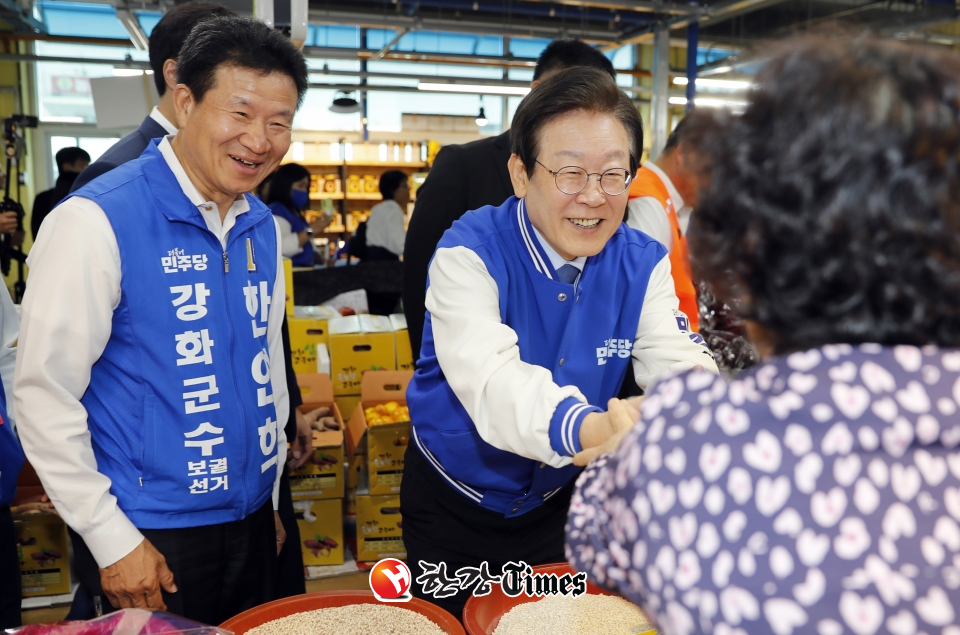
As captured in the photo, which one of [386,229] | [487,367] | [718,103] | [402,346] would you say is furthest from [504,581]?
[386,229]

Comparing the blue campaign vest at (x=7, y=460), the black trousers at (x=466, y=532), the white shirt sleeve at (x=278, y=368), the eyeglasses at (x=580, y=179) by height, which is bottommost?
the black trousers at (x=466, y=532)

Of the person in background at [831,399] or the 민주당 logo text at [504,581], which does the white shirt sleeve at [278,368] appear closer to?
the 민주당 logo text at [504,581]

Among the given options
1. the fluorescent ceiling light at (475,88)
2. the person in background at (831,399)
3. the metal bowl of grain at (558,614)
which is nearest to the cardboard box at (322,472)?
the metal bowl of grain at (558,614)

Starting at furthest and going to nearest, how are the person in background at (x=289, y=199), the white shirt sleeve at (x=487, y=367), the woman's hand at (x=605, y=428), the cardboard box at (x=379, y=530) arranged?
1. the person in background at (x=289, y=199)
2. the cardboard box at (x=379, y=530)
3. the white shirt sleeve at (x=487, y=367)
4. the woman's hand at (x=605, y=428)

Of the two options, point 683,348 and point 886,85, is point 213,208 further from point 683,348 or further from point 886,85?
point 886,85

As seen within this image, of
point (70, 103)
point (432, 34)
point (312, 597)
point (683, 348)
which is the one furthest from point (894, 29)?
point (70, 103)

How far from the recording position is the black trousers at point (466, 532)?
1.59 meters

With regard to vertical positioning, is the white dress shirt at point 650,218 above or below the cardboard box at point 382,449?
above

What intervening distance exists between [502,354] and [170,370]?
0.65 metres

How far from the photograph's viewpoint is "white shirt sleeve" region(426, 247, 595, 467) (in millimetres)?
1195

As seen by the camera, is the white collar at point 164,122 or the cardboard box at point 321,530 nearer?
the white collar at point 164,122

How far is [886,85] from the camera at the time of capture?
2.15ft

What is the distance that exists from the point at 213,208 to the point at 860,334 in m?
1.32

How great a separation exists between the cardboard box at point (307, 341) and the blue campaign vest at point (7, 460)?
2.08 metres
